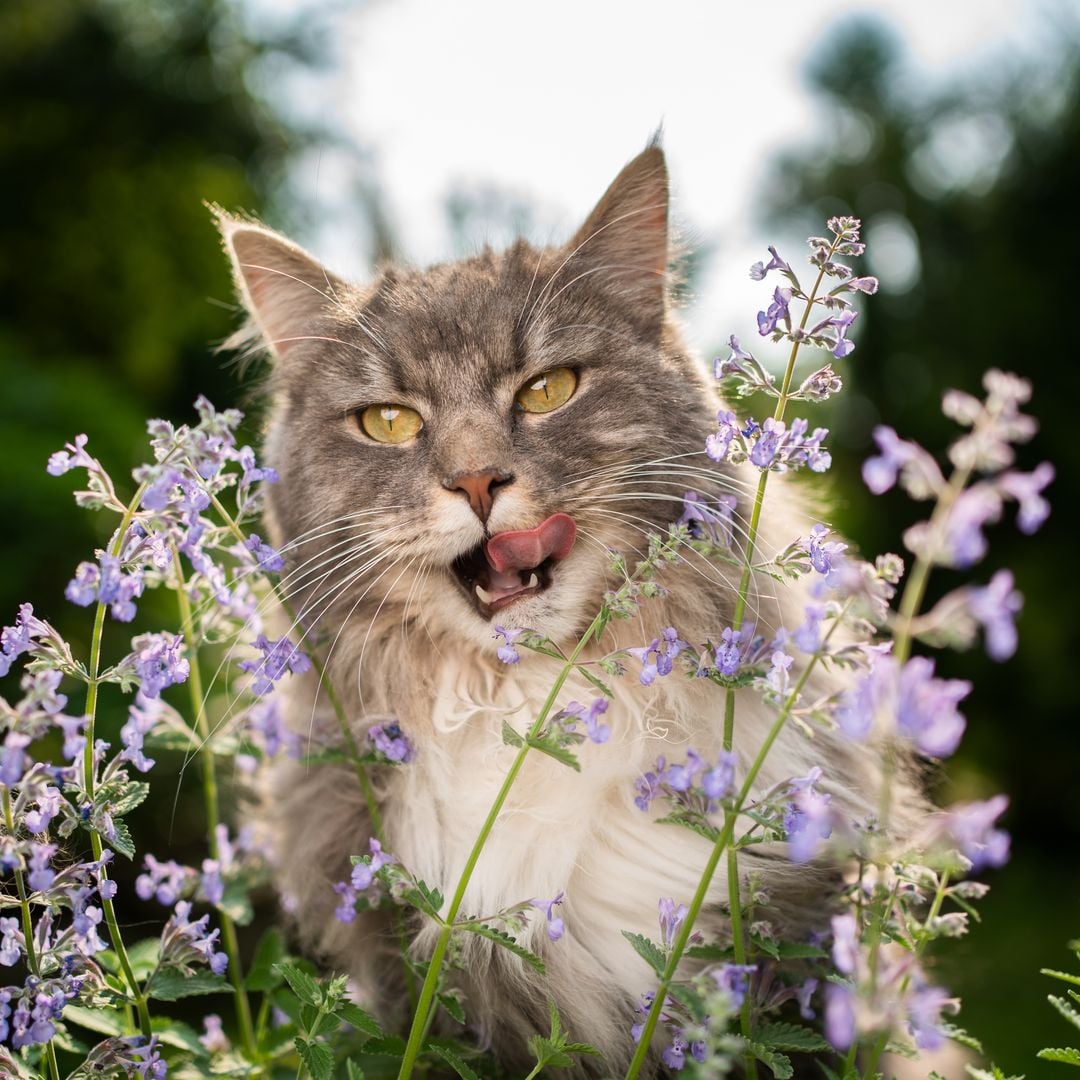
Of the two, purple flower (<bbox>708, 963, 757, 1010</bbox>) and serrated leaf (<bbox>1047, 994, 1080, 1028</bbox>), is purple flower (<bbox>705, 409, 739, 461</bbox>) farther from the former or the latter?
serrated leaf (<bbox>1047, 994, 1080, 1028</bbox>)

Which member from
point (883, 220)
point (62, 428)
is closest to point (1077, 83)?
point (883, 220)

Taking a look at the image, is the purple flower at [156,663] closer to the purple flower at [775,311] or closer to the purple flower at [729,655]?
the purple flower at [729,655]

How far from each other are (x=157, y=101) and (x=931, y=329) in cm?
606

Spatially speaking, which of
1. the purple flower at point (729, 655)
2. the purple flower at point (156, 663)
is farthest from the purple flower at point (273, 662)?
the purple flower at point (729, 655)

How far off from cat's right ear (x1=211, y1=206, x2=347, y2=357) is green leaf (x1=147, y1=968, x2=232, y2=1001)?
Result: 133 centimetres

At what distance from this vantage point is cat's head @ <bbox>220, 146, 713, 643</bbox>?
1.71m

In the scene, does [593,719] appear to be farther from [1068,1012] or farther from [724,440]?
[1068,1012]

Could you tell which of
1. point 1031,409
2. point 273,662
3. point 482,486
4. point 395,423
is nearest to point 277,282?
point 395,423

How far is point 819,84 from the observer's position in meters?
14.5

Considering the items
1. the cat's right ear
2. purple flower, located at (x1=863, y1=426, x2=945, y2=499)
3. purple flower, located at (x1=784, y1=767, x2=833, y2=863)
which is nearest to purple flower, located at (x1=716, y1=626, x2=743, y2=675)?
purple flower, located at (x1=784, y1=767, x2=833, y2=863)

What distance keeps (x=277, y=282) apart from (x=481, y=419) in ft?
2.21

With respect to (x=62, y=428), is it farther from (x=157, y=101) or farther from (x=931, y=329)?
(x=931, y=329)

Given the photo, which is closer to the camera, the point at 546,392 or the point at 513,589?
the point at 513,589

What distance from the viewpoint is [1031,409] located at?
677cm
